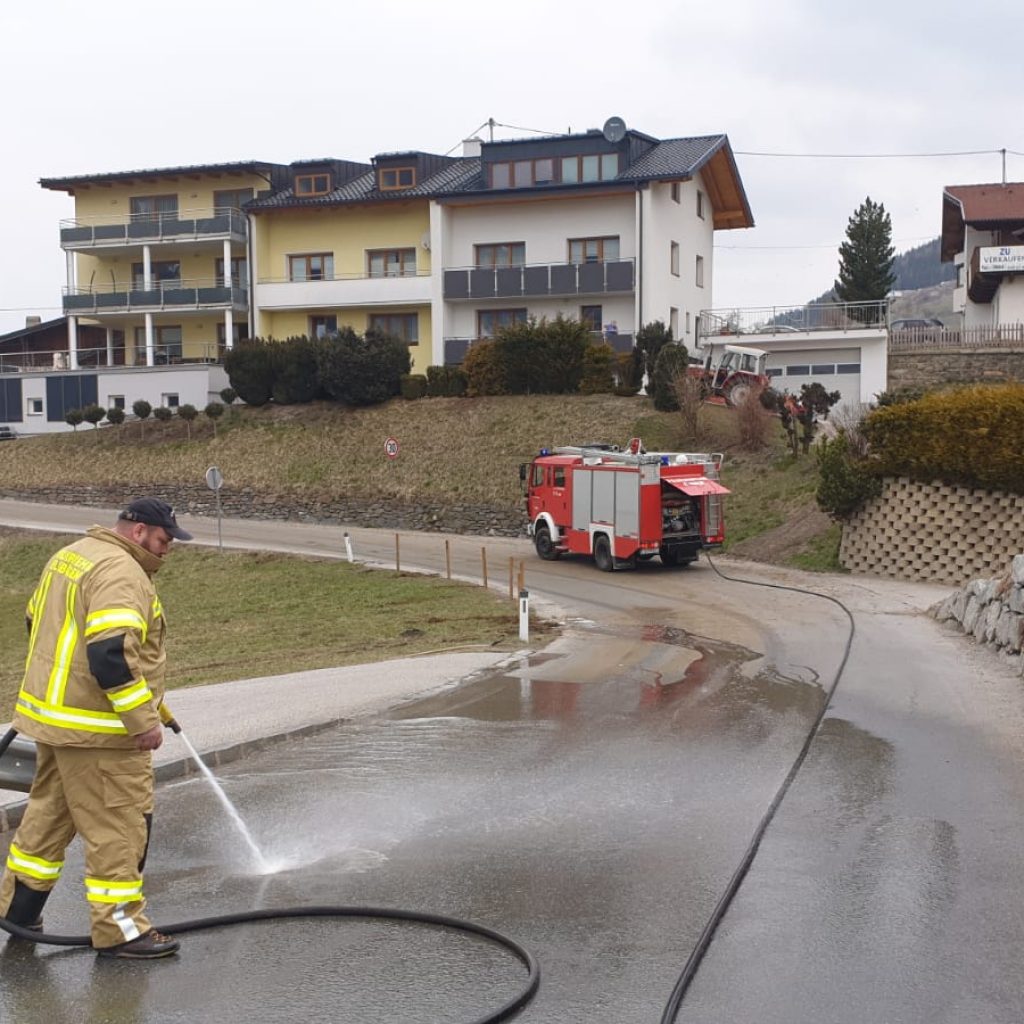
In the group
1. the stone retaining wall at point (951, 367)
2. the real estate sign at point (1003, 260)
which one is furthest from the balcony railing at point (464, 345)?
the real estate sign at point (1003, 260)

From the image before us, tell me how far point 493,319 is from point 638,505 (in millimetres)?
24020

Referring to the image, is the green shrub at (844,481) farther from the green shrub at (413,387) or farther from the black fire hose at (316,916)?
the green shrub at (413,387)

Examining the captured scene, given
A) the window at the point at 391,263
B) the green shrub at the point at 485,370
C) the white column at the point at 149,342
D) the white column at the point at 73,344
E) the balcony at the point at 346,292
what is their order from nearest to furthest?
the green shrub at the point at 485,370 < the balcony at the point at 346,292 < the window at the point at 391,263 < the white column at the point at 149,342 < the white column at the point at 73,344

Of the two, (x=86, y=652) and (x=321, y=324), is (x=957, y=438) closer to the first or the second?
(x=86, y=652)

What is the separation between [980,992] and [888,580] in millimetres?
19882

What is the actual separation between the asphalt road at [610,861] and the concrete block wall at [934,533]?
34.9 ft

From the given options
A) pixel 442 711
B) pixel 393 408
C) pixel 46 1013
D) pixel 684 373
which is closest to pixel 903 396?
pixel 684 373

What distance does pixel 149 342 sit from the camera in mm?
52312

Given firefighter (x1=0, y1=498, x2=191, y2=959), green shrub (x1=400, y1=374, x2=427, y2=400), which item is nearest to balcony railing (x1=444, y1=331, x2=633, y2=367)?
green shrub (x1=400, y1=374, x2=427, y2=400)

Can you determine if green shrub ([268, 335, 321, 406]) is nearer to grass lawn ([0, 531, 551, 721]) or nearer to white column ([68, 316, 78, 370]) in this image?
grass lawn ([0, 531, 551, 721])

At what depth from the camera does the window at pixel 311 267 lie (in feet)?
169

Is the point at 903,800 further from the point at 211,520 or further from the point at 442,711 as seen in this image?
the point at 211,520

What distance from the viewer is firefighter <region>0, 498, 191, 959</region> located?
5.79 meters

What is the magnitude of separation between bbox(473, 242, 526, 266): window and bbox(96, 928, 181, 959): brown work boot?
143ft
